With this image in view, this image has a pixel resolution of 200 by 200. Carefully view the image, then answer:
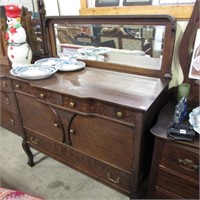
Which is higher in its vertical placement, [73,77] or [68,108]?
[73,77]

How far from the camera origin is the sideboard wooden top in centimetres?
92

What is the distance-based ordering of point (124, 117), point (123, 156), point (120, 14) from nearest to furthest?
point (124, 117) → point (123, 156) → point (120, 14)

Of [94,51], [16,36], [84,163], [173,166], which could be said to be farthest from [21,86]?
[173,166]

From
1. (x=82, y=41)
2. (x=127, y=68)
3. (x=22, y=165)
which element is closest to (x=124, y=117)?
(x=127, y=68)

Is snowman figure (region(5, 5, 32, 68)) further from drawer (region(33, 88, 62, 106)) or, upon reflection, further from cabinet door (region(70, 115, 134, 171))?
cabinet door (region(70, 115, 134, 171))

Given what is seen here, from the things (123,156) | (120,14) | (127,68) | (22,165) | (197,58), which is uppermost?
(120,14)

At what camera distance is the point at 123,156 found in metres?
1.03

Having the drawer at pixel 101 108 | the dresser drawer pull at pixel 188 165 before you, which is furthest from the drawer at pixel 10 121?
the dresser drawer pull at pixel 188 165

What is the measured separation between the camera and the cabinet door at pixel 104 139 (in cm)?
97

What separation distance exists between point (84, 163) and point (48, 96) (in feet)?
1.72

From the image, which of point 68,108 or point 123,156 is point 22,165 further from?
point 123,156

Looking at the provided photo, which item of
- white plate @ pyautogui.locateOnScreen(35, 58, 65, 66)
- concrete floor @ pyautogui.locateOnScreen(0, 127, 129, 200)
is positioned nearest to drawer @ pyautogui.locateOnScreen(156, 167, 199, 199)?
concrete floor @ pyautogui.locateOnScreen(0, 127, 129, 200)

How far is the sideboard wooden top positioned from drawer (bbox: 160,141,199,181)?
0.25 m

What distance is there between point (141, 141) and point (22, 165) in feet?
4.23
